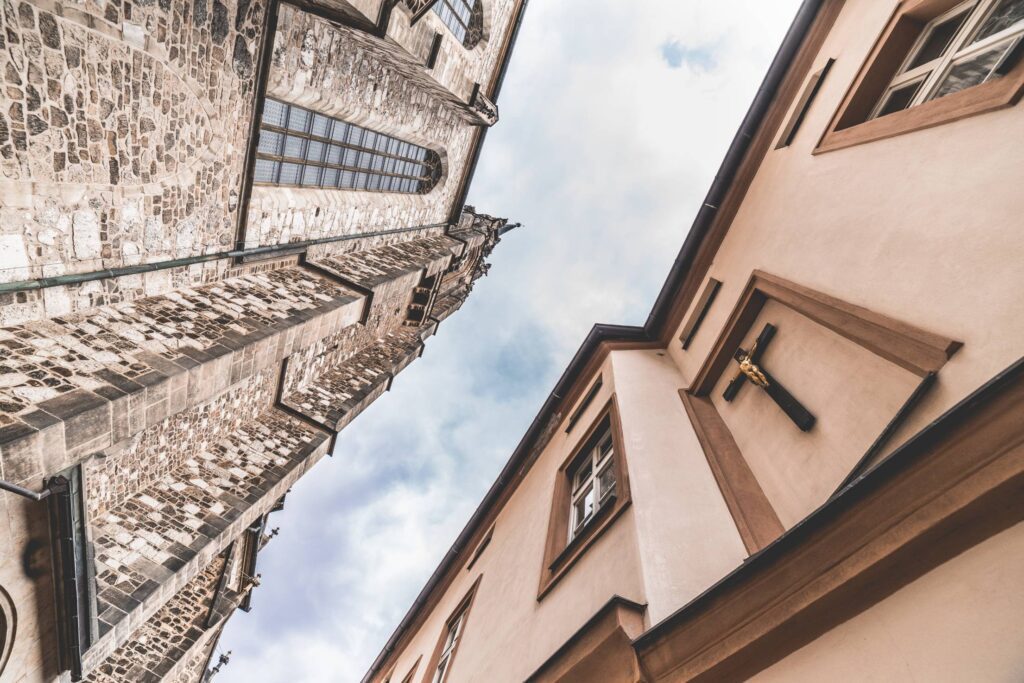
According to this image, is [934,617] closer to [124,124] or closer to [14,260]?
[14,260]

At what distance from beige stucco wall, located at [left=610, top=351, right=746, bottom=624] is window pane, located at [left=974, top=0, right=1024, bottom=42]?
4.58 meters

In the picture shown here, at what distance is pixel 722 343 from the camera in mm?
6508

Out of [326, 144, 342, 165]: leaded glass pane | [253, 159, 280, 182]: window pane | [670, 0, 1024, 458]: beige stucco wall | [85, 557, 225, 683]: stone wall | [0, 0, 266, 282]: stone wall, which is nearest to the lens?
[670, 0, 1024, 458]: beige stucco wall

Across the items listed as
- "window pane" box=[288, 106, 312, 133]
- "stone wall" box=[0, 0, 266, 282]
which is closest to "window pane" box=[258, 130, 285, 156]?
"window pane" box=[288, 106, 312, 133]

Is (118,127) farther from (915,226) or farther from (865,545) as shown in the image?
(915,226)

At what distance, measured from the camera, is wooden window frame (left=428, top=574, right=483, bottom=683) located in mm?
7547

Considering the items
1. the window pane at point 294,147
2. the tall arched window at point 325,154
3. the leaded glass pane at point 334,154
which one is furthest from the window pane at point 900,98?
the leaded glass pane at point 334,154

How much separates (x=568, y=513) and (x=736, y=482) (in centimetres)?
250

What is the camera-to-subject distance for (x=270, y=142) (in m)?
8.77

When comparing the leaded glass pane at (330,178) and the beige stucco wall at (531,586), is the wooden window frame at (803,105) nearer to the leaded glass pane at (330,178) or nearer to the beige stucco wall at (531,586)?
the beige stucco wall at (531,586)

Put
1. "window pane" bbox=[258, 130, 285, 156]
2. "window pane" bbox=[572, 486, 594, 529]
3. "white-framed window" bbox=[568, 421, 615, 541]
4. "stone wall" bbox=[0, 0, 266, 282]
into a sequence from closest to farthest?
"stone wall" bbox=[0, 0, 266, 282] → "white-framed window" bbox=[568, 421, 615, 541] → "window pane" bbox=[572, 486, 594, 529] → "window pane" bbox=[258, 130, 285, 156]

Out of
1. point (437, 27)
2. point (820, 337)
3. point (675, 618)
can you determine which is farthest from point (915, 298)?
point (437, 27)

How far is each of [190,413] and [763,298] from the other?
8838 millimetres

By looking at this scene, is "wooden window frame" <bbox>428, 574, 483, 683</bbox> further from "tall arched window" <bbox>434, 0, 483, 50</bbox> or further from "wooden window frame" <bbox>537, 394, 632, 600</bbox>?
"tall arched window" <bbox>434, 0, 483, 50</bbox>
